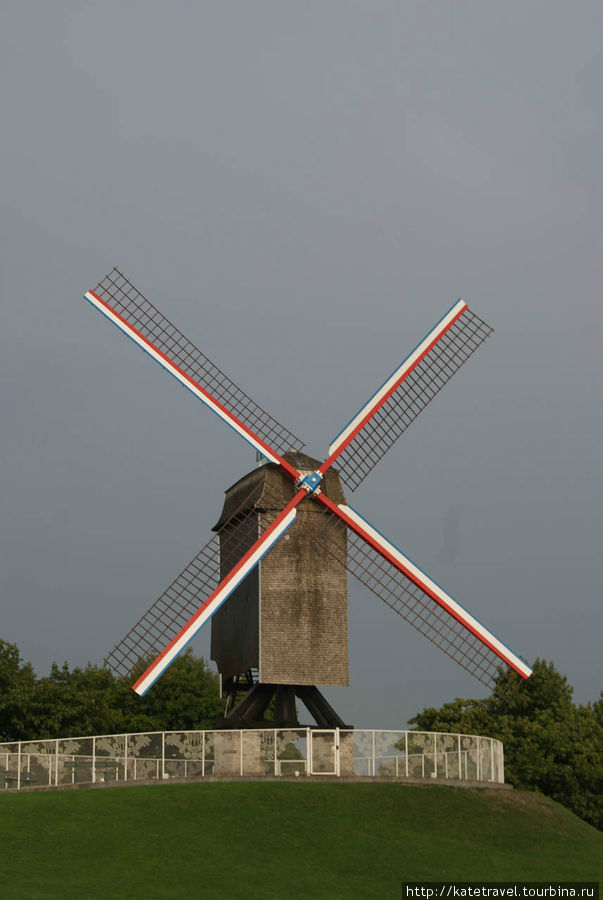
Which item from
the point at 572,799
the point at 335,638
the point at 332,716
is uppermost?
the point at 335,638

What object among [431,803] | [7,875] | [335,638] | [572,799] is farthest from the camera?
[572,799]

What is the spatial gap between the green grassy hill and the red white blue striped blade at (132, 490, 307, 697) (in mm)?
2984

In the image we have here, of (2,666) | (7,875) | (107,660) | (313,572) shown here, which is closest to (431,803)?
(313,572)

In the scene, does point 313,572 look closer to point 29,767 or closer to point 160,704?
point 29,767

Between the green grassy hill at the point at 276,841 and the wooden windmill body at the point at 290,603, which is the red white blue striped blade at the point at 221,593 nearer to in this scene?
the wooden windmill body at the point at 290,603

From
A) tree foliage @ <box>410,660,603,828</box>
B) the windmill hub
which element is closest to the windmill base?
the windmill hub

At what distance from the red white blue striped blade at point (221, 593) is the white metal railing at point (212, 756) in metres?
1.91

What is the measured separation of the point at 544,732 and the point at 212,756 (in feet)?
80.6

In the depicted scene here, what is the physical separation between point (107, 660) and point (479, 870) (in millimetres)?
11431

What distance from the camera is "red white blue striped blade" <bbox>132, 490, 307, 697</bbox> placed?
102 feet

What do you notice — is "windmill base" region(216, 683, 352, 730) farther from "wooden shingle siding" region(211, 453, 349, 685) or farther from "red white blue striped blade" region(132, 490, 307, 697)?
"red white blue striped blade" region(132, 490, 307, 697)

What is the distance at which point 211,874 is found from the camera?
24797mm

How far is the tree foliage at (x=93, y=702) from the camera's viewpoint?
52.1 m

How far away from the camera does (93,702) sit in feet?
176
